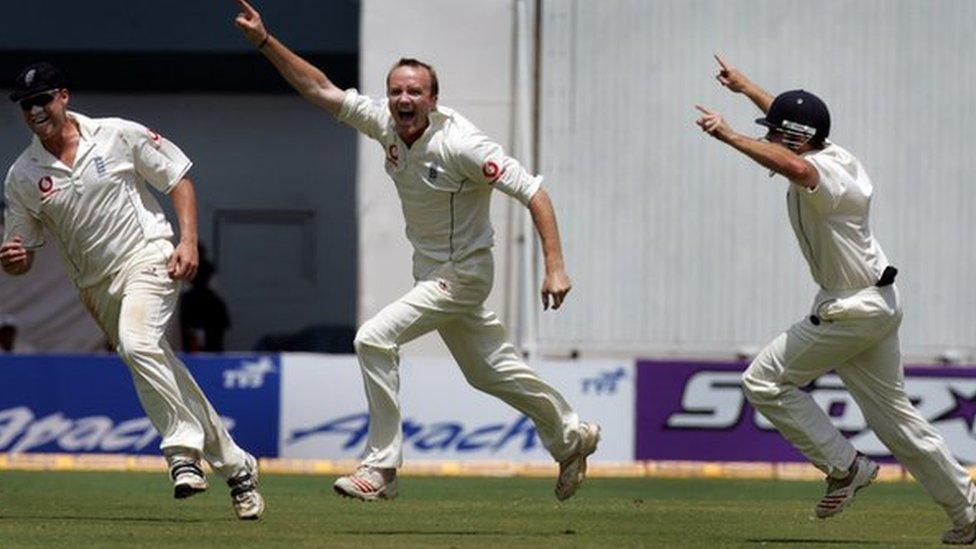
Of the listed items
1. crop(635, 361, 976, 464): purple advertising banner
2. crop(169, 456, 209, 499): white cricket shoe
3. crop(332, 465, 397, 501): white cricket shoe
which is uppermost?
crop(169, 456, 209, 499): white cricket shoe

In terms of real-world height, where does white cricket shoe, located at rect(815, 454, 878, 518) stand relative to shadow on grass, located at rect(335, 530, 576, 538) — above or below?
above

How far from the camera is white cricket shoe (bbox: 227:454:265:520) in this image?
9820mm

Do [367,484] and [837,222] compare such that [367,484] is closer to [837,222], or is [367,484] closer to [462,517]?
[462,517]

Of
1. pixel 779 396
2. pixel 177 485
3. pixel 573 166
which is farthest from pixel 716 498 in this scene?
pixel 573 166

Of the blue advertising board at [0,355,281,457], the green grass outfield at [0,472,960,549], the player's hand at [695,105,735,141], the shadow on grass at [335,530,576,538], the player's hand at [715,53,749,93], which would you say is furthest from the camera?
the blue advertising board at [0,355,281,457]

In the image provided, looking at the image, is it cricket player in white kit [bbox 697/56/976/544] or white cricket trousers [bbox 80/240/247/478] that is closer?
cricket player in white kit [bbox 697/56/976/544]

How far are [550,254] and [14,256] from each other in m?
2.08

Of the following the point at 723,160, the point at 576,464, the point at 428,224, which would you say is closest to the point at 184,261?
the point at 428,224

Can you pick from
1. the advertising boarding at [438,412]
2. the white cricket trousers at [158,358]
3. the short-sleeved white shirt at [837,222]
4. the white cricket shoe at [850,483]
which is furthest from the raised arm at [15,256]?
the advertising boarding at [438,412]

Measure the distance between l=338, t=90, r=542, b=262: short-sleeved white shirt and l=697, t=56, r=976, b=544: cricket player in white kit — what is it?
2.94ft

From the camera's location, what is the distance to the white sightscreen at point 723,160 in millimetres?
16938

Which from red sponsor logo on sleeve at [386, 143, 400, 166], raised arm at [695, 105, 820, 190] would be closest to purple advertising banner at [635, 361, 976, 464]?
red sponsor logo on sleeve at [386, 143, 400, 166]

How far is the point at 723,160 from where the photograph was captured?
17.0 meters

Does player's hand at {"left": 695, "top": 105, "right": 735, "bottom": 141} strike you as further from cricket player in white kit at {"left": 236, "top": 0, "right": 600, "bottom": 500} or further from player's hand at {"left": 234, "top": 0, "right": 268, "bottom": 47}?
player's hand at {"left": 234, "top": 0, "right": 268, "bottom": 47}
